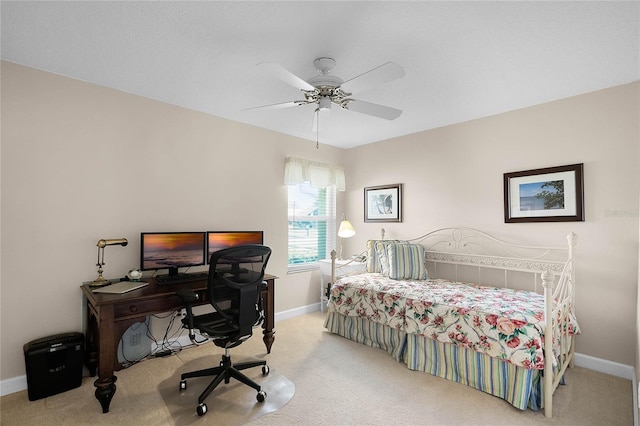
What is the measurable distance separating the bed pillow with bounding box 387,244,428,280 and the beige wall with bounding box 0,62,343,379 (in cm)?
184

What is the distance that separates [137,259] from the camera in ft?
9.56

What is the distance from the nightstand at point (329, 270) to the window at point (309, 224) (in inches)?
8.0

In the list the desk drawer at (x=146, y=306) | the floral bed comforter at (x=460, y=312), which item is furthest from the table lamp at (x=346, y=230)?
the desk drawer at (x=146, y=306)

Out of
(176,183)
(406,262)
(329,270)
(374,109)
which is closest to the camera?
(374,109)

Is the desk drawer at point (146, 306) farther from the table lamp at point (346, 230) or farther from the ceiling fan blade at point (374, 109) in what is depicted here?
the table lamp at point (346, 230)

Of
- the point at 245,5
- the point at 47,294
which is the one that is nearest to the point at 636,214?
the point at 245,5

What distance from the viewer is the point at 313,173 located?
4.34 meters

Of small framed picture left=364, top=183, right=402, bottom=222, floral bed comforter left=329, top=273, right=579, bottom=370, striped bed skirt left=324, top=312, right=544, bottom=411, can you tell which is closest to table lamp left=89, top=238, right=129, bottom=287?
floral bed comforter left=329, top=273, right=579, bottom=370

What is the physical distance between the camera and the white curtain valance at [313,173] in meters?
4.08

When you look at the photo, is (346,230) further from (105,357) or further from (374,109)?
(105,357)

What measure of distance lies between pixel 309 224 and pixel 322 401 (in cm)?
258

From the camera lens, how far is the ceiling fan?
1.83m

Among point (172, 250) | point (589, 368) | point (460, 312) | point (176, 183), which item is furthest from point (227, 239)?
point (589, 368)

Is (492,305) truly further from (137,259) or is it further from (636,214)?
(137,259)
